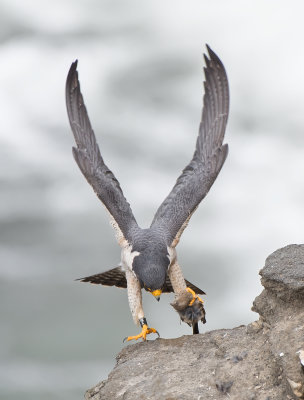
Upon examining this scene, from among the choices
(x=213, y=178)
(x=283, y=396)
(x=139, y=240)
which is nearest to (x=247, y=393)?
(x=283, y=396)

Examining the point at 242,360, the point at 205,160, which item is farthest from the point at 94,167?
the point at 242,360

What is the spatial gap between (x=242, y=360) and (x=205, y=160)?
5.14 m

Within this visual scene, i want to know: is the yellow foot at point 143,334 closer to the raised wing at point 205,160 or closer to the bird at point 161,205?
the bird at point 161,205

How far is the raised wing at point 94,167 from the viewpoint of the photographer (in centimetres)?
1178

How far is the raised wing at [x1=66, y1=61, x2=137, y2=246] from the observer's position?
464 inches

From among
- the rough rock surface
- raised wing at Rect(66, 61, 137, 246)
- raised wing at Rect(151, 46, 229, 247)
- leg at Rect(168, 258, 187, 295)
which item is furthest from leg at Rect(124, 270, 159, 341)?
the rough rock surface

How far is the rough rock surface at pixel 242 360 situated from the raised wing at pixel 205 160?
2670 millimetres

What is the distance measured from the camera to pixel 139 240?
10914 mm

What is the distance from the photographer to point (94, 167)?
1260 centimetres

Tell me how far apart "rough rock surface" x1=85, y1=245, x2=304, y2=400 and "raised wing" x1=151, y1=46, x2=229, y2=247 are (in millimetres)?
2670

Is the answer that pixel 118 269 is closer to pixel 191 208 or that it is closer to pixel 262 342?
pixel 191 208

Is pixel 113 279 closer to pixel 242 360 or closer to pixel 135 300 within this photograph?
pixel 135 300

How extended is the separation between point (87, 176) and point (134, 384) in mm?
4551

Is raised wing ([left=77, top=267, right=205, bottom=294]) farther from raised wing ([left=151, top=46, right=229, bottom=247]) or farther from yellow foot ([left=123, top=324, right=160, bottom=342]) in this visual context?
yellow foot ([left=123, top=324, right=160, bottom=342])
